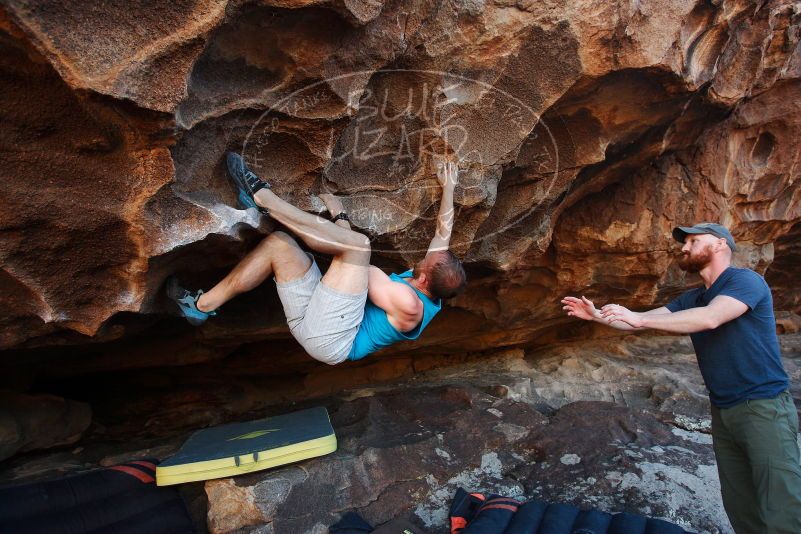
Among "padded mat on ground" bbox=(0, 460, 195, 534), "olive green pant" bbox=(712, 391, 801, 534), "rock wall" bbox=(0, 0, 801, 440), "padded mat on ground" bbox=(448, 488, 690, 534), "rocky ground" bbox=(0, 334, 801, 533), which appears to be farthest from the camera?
"rocky ground" bbox=(0, 334, 801, 533)

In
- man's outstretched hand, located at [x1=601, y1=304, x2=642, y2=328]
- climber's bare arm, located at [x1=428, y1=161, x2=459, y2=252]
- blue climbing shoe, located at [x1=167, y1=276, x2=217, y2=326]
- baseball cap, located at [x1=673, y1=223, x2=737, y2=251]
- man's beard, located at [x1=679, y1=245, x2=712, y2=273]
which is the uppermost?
climber's bare arm, located at [x1=428, y1=161, x2=459, y2=252]

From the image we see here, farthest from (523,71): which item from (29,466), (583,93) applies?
(29,466)

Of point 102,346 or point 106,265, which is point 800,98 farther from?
point 102,346

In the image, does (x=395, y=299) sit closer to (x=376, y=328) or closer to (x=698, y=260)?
(x=376, y=328)

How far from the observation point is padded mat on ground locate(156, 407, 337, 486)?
2.48 metres

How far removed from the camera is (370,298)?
2.66 m

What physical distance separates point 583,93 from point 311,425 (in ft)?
7.67

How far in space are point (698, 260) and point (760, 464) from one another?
91cm

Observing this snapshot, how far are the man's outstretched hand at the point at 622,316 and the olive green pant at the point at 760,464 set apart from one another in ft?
2.01

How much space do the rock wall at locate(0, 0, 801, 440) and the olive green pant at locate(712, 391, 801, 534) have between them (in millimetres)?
1534

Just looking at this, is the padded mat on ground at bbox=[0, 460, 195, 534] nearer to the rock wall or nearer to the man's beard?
the rock wall

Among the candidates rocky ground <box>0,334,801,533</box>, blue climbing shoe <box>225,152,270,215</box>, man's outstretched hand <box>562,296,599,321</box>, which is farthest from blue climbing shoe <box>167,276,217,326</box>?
man's outstretched hand <box>562,296,599,321</box>

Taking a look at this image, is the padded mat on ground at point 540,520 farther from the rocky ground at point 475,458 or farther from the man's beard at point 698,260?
the man's beard at point 698,260

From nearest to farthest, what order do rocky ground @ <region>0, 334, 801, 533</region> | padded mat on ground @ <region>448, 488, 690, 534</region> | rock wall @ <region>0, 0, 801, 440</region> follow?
rock wall @ <region>0, 0, 801, 440</region>
padded mat on ground @ <region>448, 488, 690, 534</region>
rocky ground @ <region>0, 334, 801, 533</region>
